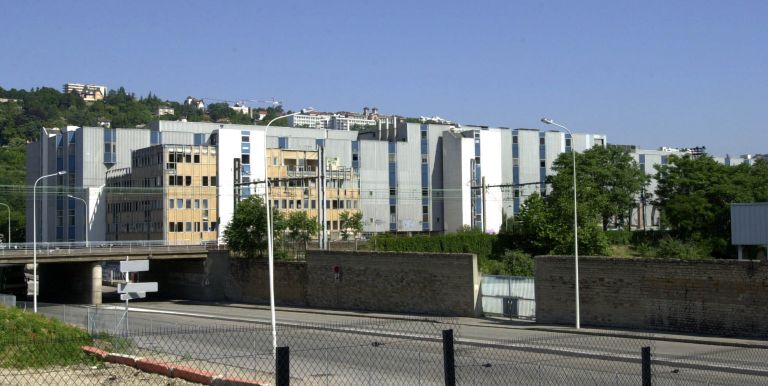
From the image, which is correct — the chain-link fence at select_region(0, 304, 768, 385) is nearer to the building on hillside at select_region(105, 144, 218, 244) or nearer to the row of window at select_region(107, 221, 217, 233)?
the building on hillside at select_region(105, 144, 218, 244)

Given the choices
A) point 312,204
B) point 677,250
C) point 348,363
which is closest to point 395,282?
point 348,363

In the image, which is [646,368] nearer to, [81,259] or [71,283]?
[81,259]

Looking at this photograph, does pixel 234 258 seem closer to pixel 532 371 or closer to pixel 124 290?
pixel 124 290

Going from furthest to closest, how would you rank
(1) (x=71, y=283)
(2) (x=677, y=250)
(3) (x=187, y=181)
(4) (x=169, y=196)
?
1. (3) (x=187, y=181)
2. (4) (x=169, y=196)
3. (1) (x=71, y=283)
4. (2) (x=677, y=250)

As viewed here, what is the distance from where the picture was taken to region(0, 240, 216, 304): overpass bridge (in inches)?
2419

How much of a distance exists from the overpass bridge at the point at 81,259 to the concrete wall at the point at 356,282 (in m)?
2.28

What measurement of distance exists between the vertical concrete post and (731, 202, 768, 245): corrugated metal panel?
44585mm

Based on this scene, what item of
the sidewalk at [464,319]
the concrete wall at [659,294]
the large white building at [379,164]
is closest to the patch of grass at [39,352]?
the sidewalk at [464,319]

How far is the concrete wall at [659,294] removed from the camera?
101 ft

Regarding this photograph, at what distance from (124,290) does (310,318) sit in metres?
14.2

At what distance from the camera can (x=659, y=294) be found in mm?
33594

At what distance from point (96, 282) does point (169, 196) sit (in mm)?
29304

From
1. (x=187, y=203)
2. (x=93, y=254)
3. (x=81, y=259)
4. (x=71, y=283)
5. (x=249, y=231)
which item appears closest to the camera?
(x=249, y=231)

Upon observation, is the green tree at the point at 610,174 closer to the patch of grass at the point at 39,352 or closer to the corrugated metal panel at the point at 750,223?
the corrugated metal panel at the point at 750,223
